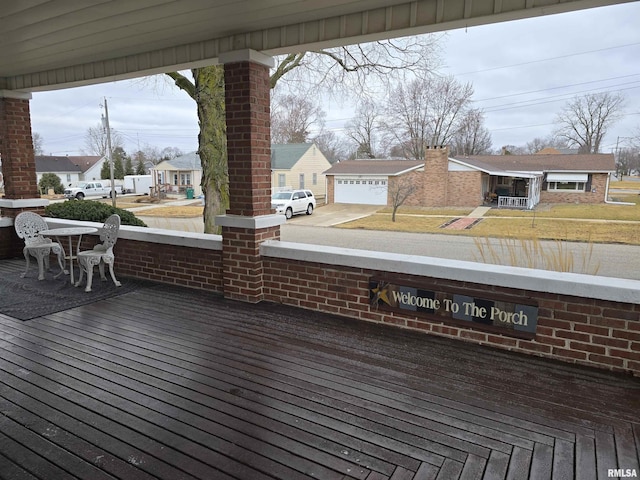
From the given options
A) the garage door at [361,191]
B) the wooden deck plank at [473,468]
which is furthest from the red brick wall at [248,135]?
the garage door at [361,191]

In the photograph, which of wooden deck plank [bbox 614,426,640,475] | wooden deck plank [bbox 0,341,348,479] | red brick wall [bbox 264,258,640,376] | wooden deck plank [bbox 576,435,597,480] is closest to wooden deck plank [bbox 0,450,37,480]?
wooden deck plank [bbox 0,341,348,479]

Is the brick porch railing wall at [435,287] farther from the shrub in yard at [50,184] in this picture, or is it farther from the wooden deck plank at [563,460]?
the shrub in yard at [50,184]

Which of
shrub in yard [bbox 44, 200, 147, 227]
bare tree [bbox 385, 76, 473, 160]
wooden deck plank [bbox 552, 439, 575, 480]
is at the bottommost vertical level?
wooden deck plank [bbox 552, 439, 575, 480]

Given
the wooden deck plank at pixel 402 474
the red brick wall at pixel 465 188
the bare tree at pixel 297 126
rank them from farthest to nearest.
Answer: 1. the bare tree at pixel 297 126
2. the red brick wall at pixel 465 188
3. the wooden deck plank at pixel 402 474

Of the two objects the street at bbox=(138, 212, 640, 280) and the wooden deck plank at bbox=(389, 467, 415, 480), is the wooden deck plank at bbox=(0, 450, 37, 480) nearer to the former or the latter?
the wooden deck plank at bbox=(389, 467, 415, 480)

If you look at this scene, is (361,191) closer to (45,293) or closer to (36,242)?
(36,242)

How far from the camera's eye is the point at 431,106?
9797 mm

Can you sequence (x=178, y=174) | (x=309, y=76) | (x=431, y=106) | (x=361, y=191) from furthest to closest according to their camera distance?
1. (x=178, y=174)
2. (x=361, y=191)
3. (x=309, y=76)
4. (x=431, y=106)

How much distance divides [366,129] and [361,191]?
4180 millimetres

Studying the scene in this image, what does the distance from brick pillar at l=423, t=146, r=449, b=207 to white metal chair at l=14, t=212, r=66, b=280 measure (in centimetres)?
1315

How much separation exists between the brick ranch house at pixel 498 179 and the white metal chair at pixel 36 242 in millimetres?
11869

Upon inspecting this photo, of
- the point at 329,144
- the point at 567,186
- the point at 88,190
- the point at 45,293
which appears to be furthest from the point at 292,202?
the point at 88,190

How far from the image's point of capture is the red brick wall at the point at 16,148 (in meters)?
5.90

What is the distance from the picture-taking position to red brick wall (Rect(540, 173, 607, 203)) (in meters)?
12.0
